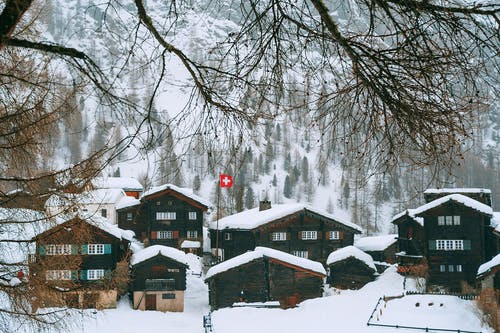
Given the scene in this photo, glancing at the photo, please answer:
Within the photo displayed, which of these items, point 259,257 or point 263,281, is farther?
point 263,281

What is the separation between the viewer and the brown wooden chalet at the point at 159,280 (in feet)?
117

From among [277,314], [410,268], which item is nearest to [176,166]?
[277,314]

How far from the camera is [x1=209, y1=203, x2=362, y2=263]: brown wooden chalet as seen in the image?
4341 cm

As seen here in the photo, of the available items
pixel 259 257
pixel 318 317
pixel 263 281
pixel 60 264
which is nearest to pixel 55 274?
pixel 60 264

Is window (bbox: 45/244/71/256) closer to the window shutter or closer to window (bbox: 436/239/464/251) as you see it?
the window shutter

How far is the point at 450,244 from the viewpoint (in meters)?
38.1

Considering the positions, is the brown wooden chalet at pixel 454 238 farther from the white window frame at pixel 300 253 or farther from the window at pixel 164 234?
the window at pixel 164 234

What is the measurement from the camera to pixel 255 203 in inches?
4690

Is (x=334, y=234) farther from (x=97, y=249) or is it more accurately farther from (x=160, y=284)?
(x=97, y=249)

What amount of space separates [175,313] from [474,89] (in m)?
33.2

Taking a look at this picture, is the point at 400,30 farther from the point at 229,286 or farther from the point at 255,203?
the point at 255,203

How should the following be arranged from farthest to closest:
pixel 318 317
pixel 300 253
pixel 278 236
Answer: pixel 300 253 → pixel 278 236 → pixel 318 317

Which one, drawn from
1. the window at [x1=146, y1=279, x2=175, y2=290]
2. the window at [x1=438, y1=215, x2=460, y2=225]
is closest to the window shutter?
the window at [x1=146, y1=279, x2=175, y2=290]

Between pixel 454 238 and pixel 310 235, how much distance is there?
36.9 feet
